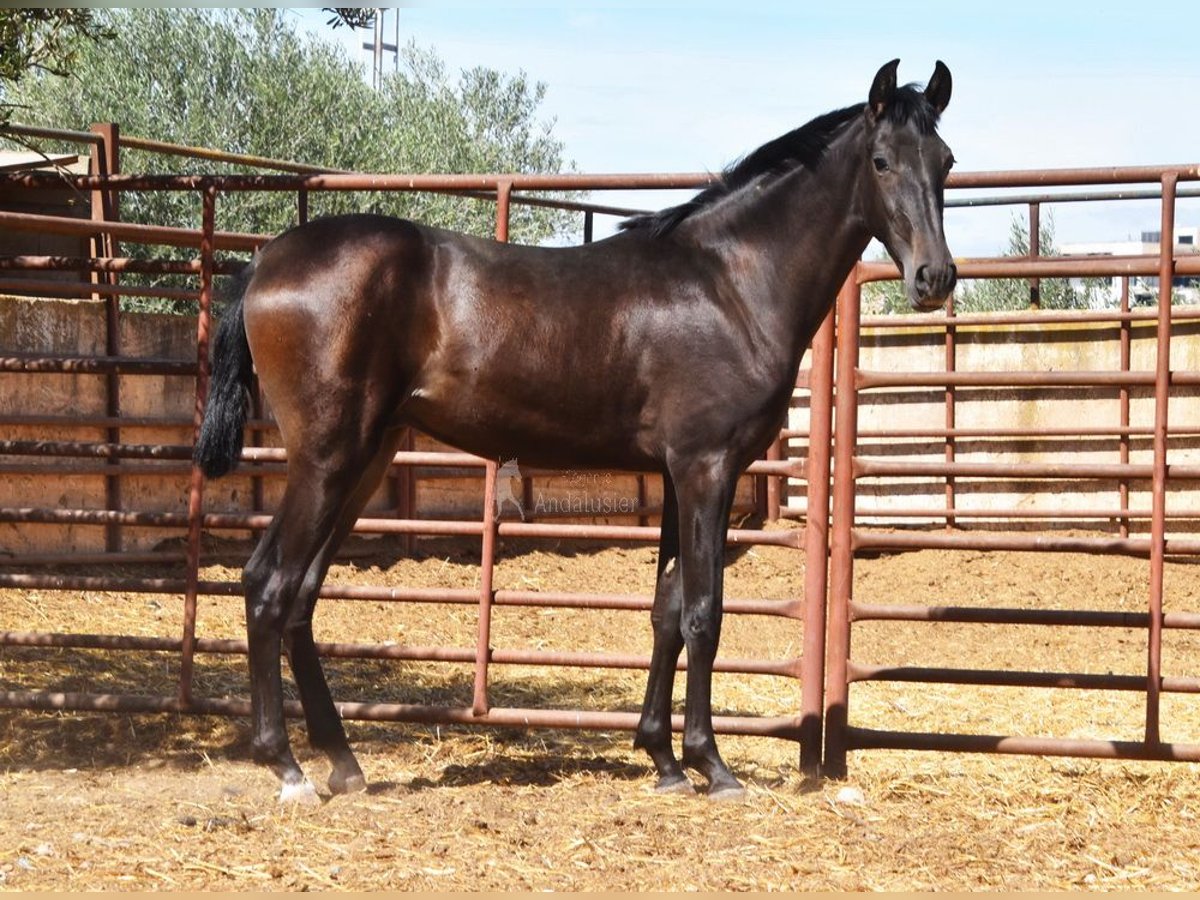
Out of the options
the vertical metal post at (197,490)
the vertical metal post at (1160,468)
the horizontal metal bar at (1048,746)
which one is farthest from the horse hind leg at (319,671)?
the vertical metal post at (1160,468)

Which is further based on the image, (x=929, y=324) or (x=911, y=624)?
(x=929, y=324)

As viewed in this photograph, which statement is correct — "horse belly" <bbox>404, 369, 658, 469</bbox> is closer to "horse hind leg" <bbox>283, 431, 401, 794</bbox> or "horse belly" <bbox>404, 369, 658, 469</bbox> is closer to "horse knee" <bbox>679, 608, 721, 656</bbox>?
"horse hind leg" <bbox>283, 431, 401, 794</bbox>

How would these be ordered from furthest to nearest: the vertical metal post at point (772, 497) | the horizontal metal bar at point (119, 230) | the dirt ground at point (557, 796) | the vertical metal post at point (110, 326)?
1. the vertical metal post at point (772, 497)
2. the vertical metal post at point (110, 326)
3. the horizontal metal bar at point (119, 230)
4. the dirt ground at point (557, 796)

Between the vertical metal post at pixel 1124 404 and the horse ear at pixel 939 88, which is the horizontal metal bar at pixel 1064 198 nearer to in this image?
the vertical metal post at pixel 1124 404

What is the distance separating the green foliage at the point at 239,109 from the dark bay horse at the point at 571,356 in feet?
50.0

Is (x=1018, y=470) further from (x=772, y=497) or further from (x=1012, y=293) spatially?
(x=1012, y=293)

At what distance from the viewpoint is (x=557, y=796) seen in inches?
179

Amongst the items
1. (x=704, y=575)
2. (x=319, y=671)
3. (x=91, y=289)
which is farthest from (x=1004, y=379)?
(x=91, y=289)

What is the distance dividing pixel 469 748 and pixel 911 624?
4480 mm

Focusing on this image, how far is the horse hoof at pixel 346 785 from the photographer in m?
4.61

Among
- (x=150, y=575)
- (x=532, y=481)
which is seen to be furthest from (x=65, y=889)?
(x=532, y=481)

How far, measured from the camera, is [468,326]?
14.8ft

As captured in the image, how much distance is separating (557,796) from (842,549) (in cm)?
137

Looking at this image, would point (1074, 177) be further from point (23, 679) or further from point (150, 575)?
point (150, 575)
